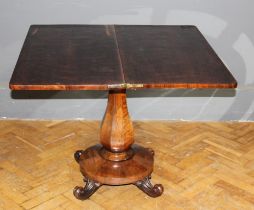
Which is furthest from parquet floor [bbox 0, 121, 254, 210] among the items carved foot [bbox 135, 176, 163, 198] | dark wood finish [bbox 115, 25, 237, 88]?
dark wood finish [bbox 115, 25, 237, 88]

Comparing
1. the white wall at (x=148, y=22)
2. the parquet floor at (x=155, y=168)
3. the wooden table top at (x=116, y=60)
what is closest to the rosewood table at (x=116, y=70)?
the wooden table top at (x=116, y=60)

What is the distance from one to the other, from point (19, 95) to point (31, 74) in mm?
1356

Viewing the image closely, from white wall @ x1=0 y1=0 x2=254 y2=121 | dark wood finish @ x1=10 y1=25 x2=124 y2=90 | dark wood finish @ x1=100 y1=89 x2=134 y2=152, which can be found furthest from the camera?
white wall @ x1=0 y1=0 x2=254 y2=121

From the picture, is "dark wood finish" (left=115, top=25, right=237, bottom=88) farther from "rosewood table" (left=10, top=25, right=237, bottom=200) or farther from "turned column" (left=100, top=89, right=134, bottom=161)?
"turned column" (left=100, top=89, right=134, bottom=161)

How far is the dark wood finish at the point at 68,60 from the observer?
176 centimetres

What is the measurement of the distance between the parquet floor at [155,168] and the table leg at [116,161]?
2.8 inches

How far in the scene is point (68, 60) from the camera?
1992mm

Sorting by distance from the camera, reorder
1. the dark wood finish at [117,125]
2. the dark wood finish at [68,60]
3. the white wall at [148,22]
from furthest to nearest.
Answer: the white wall at [148,22], the dark wood finish at [117,125], the dark wood finish at [68,60]

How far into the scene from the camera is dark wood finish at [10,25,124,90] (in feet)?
5.78

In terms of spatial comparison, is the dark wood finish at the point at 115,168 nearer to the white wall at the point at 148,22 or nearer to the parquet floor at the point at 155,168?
the parquet floor at the point at 155,168

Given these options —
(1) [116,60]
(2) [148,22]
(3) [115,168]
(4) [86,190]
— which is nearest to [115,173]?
(3) [115,168]

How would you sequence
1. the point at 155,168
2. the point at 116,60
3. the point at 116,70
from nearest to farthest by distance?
the point at 116,70 → the point at 116,60 → the point at 155,168

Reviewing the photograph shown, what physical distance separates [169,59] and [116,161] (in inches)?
26.9

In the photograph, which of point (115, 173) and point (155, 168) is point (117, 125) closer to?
point (115, 173)
